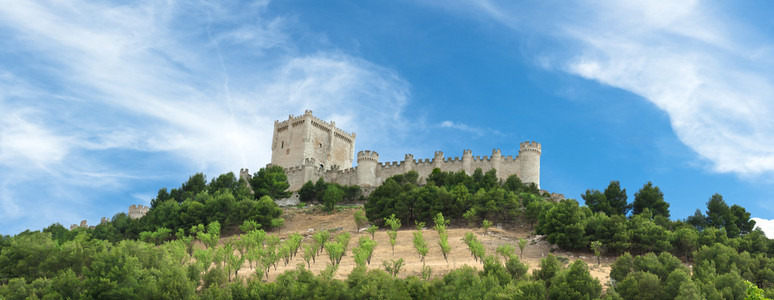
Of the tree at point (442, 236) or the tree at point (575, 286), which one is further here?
the tree at point (442, 236)

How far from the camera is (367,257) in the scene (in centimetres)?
3806

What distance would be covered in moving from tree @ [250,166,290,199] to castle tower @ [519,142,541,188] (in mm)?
21889

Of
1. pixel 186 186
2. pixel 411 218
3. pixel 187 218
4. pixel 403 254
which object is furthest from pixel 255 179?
pixel 403 254

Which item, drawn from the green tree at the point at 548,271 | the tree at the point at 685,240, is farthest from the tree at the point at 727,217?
the green tree at the point at 548,271

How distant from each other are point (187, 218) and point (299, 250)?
14767mm

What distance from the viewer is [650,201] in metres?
55.7

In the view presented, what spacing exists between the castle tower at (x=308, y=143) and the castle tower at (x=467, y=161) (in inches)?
635

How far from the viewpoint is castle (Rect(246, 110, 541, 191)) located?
212 ft

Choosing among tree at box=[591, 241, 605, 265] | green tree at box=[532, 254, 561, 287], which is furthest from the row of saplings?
tree at box=[591, 241, 605, 265]

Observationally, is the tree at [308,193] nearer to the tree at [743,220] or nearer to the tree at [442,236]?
the tree at [442,236]

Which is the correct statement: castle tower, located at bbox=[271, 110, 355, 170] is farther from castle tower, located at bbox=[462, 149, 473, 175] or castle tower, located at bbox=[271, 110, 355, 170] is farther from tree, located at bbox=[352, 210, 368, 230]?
tree, located at bbox=[352, 210, 368, 230]

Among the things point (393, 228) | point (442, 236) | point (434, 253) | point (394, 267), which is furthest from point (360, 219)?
point (394, 267)

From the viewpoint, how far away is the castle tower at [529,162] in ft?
209

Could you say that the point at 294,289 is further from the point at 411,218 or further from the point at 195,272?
the point at 411,218
